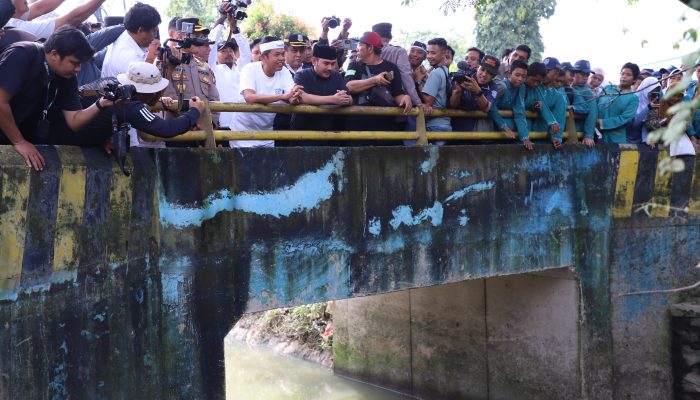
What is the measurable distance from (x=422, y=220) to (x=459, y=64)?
6.04ft

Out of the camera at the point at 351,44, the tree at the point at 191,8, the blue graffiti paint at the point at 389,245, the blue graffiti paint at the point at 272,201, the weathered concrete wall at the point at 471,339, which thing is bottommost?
the weathered concrete wall at the point at 471,339

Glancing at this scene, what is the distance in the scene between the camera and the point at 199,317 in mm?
5469

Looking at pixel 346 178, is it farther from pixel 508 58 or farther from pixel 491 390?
pixel 491 390

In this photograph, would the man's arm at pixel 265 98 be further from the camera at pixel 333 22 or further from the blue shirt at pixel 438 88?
the camera at pixel 333 22

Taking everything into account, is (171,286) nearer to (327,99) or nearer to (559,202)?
(327,99)

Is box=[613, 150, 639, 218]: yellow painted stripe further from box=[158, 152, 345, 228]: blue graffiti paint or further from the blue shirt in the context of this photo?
box=[158, 152, 345, 228]: blue graffiti paint

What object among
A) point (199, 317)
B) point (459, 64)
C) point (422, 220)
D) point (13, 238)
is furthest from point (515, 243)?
point (13, 238)

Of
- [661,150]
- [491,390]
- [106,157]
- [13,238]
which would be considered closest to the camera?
[13,238]

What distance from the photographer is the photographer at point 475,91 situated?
7.14 meters

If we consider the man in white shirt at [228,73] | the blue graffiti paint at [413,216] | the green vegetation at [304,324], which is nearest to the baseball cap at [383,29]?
the man in white shirt at [228,73]

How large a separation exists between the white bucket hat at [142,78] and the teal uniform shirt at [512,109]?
150 inches

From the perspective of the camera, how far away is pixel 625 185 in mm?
8484

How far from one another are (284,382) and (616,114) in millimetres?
6053

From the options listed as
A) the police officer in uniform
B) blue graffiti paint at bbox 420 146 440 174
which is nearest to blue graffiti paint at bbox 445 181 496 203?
blue graffiti paint at bbox 420 146 440 174
